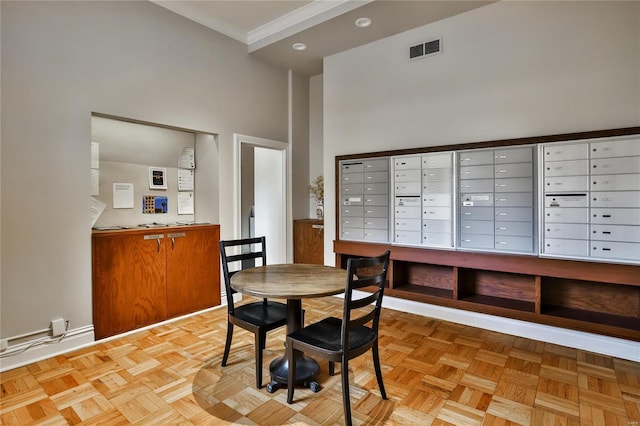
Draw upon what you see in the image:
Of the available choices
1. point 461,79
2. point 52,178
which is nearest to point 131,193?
point 52,178

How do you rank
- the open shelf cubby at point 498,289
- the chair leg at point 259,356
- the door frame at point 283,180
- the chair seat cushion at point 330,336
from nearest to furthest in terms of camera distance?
the chair seat cushion at point 330,336 < the chair leg at point 259,356 < the open shelf cubby at point 498,289 < the door frame at point 283,180

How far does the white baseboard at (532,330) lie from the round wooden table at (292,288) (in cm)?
155

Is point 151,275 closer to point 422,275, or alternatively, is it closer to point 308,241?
point 308,241

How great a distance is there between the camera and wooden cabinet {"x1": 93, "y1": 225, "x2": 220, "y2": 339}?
9.82ft

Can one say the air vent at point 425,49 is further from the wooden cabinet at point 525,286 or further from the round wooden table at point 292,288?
the round wooden table at point 292,288

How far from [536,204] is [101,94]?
3.82 meters

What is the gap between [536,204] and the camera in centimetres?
288

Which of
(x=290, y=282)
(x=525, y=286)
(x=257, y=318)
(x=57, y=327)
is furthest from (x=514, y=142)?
(x=57, y=327)

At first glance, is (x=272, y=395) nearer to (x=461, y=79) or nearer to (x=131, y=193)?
(x=131, y=193)

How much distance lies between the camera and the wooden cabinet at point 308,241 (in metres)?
4.63

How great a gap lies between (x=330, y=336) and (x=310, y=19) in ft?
10.4

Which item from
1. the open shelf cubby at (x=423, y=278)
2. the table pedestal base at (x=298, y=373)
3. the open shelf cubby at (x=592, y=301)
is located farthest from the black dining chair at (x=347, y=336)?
Answer: the open shelf cubby at (x=592, y=301)

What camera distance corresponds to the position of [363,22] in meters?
3.46

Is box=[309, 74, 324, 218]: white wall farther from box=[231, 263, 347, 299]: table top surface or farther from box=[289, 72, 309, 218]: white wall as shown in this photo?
box=[231, 263, 347, 299]: table top surface
